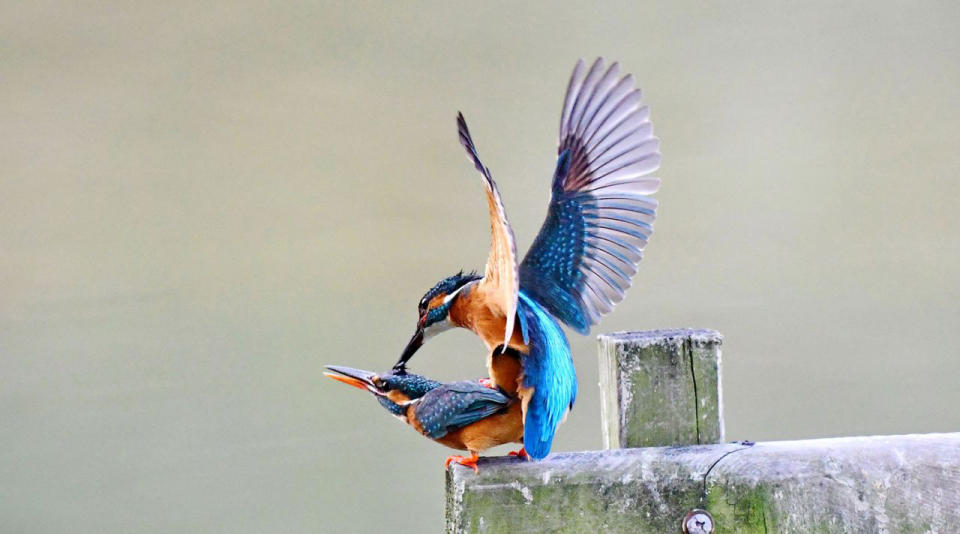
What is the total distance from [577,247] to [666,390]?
231mm

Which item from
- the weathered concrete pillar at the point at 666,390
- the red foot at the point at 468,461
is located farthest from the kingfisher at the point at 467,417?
the weathered concrete pillar at the point at 666,390

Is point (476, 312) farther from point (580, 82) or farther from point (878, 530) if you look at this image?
point (878, 530)

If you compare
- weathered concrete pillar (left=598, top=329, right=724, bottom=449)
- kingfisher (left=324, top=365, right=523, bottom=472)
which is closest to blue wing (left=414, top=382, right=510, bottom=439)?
kingfisher (left=324, top=365, right=523, bottom=472)

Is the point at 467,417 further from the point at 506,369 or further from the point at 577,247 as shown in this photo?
the point at 577,247

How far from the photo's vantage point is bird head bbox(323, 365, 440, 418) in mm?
1188

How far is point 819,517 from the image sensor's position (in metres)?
1.06

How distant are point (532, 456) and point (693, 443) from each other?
0.21 metres

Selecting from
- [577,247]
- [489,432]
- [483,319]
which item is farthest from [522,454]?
[577,247]

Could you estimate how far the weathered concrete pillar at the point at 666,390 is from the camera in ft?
3.76

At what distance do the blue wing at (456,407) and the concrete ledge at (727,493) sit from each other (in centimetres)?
6

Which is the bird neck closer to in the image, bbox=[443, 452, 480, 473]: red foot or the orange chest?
the orange chest

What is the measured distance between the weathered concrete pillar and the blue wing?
14 centimetres

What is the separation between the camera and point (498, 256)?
1.03 meters

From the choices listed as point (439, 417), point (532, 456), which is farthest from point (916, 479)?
point (439, 417)
